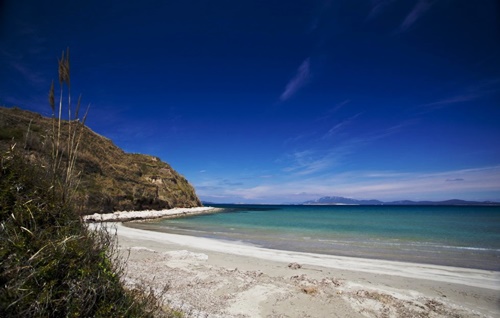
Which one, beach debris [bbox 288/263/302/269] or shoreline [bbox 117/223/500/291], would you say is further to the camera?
beach debris [bbox 288/263/302/269]

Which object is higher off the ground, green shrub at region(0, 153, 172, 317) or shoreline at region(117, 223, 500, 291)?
green shrub at region(0, 153, 172, 317)

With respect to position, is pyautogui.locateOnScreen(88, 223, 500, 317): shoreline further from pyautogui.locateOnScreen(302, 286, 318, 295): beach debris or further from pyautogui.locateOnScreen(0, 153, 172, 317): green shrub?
pyautogui.locateOnScreen(0, 153, 172, 317): green shrub

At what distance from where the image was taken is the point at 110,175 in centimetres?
4281

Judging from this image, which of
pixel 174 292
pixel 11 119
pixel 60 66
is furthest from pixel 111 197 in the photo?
pixel 60 66

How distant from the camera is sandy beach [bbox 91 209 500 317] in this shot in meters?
6.29

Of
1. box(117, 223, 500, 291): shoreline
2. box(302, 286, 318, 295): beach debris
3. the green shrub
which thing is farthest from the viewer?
box(117, 223, 500, 291): shoreline

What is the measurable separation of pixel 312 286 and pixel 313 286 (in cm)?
3

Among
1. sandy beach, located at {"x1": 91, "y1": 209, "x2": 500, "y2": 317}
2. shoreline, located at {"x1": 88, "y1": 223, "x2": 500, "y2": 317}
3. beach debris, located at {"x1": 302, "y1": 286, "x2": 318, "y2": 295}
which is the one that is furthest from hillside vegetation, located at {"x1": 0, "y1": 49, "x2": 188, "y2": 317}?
beach debris, located at {"x1": 302, "y1": 286, "x2": 318, "y2": 295}

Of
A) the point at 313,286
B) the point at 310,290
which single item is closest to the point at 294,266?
the point at 313,286

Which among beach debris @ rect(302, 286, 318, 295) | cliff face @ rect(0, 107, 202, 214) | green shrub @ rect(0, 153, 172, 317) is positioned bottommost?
beach debris @ rect(302, 286, 318, 295)

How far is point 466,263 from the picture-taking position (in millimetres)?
12625

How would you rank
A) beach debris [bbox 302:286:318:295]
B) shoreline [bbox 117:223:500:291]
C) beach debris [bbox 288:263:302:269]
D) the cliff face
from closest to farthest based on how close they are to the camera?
beach debris [bbox 302:286:318:295]
shoreline [bbox 117:223:500:291]
beach debris [bbox 288:263:302:269]
the cliff face

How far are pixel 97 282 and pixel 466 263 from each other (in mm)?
16633

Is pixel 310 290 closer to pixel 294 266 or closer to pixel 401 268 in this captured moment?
pixel 294 266
